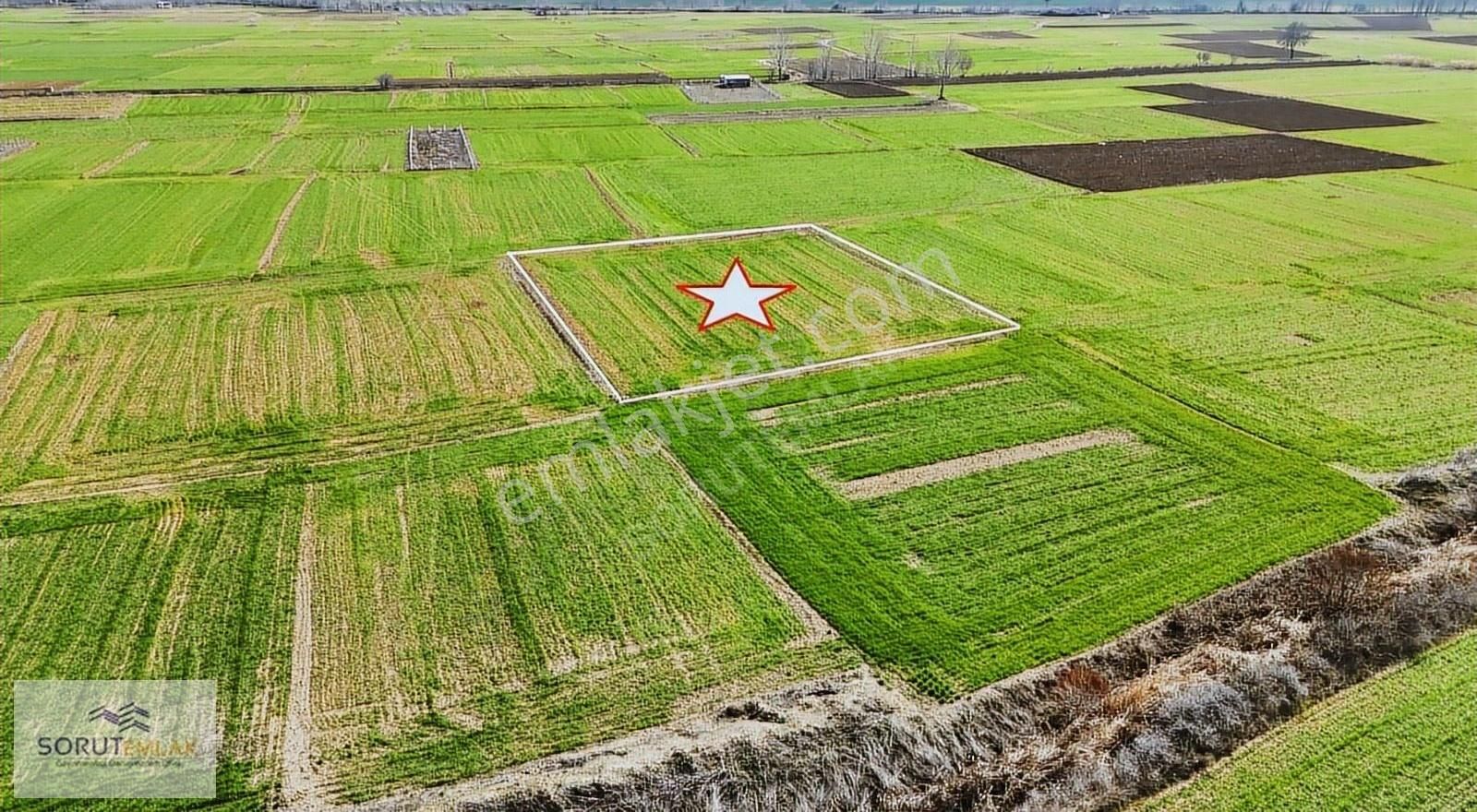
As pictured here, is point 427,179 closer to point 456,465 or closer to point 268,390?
point 268,390

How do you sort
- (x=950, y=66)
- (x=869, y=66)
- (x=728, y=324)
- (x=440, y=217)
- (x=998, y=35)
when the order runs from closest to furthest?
1. (x=728, y=324)
2. (x=440, y=217)
3. (x=950, y=66)
4. (x=869, y=66)
5. (x=998, y=35)

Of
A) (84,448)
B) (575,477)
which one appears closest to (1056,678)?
(575,477)

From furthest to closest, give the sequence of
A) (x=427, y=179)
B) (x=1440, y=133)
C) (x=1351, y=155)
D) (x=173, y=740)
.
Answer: (x=1440, y=133)
(x=1351, y=155)
(x=427, y=179)
(x=173, y=740)

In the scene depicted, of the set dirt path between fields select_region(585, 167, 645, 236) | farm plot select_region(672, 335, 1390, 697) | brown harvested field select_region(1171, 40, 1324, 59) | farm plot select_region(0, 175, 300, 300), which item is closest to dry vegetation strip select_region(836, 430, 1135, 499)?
farm plot select_region(672, 335, 1390, 697)

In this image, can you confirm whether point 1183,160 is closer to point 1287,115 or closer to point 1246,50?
point 1287,115

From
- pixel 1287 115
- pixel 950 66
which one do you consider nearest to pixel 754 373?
pixel 1287 115

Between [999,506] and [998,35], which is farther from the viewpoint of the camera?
[998,35]

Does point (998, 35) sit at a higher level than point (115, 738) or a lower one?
higher
